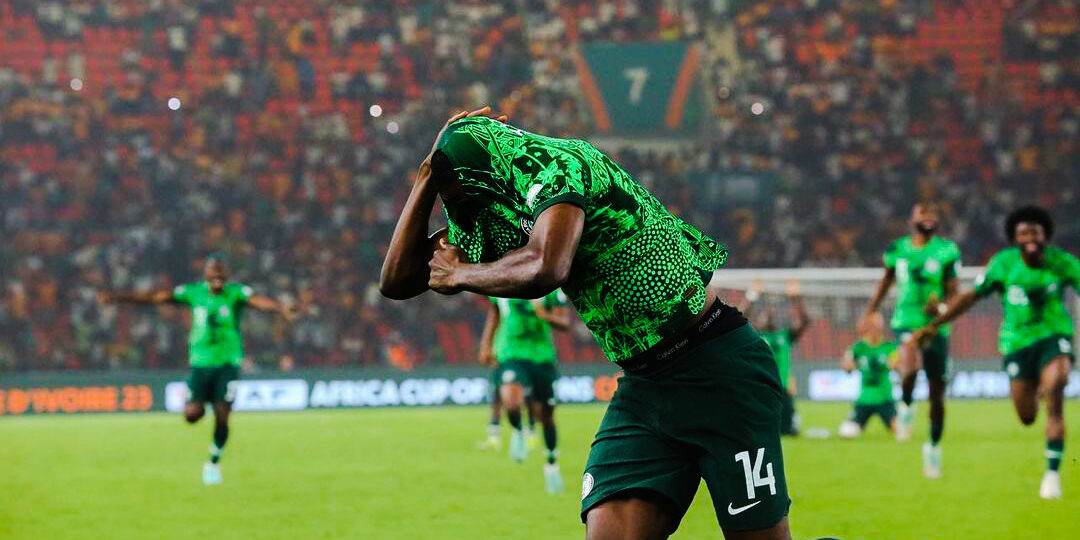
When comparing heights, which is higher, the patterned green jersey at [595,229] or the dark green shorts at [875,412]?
the patterned green jersey at [595,229]

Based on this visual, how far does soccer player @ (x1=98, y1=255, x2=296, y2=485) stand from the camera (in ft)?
45.4

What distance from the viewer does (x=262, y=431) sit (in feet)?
69.9

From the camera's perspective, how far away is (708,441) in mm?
4285

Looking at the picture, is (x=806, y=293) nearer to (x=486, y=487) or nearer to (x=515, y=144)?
(x=486, y=487)

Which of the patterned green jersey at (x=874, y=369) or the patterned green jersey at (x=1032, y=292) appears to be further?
the patterned green jersey at (x=874, y=369)

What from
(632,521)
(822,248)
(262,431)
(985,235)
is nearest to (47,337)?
(262,431)

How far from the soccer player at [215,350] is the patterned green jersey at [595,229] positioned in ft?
33.0

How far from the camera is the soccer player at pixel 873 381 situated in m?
18.5

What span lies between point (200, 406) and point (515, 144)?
10.8 meters

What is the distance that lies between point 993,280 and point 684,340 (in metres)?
7.45

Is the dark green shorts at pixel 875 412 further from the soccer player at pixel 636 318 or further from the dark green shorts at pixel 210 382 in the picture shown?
the soccer player at pixel 636 318

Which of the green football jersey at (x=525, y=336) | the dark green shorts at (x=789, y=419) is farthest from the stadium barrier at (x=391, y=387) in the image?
the green football jersey at (x=525, y=336)

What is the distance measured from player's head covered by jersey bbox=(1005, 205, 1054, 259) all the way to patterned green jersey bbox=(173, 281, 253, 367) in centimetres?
787

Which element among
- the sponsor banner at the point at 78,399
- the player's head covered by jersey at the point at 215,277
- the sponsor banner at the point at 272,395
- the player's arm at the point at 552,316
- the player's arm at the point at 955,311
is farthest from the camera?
the sponsor banner at the point at 272,395
